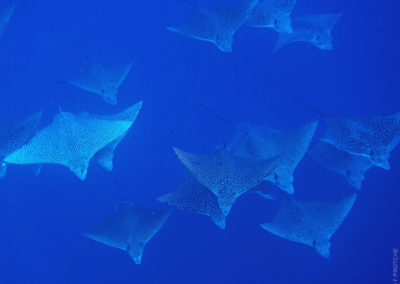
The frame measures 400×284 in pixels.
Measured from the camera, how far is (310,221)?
5.58 m

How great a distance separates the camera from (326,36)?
771 cm

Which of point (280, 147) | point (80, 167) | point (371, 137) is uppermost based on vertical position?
point (371, 137)

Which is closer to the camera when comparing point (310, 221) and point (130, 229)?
point (130, 229)

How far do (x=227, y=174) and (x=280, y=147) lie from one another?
1330 millimetres

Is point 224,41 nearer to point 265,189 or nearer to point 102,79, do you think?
point 102,79

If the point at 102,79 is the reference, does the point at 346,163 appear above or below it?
above

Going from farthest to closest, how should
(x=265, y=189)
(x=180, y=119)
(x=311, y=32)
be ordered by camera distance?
(x=180, y=119) < (x=311, y=32) < (x=265, y=189)

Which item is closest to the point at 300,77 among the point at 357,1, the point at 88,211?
the point at 357,1

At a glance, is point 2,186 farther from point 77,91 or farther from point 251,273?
point 251,273

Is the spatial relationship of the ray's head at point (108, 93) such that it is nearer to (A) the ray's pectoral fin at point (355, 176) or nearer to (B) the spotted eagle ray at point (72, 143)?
(B) the spotted eagle ray at point (72, 143)

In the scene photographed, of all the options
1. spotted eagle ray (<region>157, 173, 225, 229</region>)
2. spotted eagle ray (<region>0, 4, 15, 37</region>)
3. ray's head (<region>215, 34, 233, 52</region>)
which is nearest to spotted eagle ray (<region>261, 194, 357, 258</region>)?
spotted eagle ray (<region>157, 173, 225, 229</region>)

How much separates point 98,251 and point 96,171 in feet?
5.35

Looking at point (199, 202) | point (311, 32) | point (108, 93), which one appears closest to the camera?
point (199, 202)

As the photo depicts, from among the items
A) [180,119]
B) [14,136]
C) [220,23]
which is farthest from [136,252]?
[220,23]
